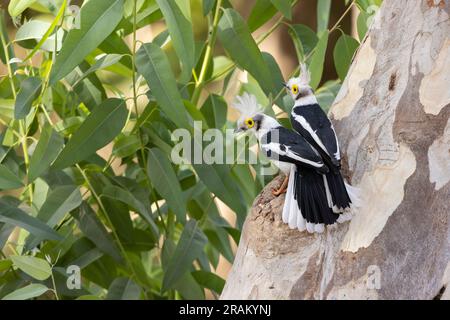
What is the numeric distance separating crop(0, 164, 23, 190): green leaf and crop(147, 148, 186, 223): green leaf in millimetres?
258

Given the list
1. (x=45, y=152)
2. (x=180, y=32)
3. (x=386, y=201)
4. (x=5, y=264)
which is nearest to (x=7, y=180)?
(x=45, y=152)

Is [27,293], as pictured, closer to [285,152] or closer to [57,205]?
[57,205]

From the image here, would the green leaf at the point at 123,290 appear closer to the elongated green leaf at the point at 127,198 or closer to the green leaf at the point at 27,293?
the elongated green leaf at the point at 127,198

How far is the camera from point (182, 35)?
1251 millimetres

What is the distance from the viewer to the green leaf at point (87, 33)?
123cm

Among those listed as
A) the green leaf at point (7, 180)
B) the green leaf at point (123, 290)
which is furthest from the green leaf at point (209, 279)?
the green leaf at point (7, 180)

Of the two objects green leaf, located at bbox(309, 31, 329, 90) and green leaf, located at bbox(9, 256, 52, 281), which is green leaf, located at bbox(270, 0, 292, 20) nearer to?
green leaf, located at bbox(309, 31, 329, 90)

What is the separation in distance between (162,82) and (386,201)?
43 cm

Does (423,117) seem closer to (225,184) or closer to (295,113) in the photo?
(295,113)

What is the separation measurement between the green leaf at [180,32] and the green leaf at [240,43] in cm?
15

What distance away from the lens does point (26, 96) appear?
1.30 meters

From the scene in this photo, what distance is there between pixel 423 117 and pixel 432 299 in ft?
0.91

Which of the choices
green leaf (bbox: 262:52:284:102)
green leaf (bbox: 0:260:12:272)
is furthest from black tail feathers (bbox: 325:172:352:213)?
green leaf (bbox: 0:260:12:272)
